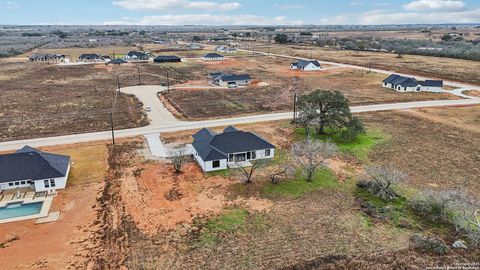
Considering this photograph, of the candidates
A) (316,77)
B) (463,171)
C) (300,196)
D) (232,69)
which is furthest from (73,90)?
(463,171)

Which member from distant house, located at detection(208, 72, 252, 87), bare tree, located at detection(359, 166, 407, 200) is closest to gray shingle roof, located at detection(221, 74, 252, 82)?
distant house, located at detection(208, 72, 252, 87)

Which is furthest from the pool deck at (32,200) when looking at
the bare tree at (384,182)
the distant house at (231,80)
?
the distant house at (231,80)

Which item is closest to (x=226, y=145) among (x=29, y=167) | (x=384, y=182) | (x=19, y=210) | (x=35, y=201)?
(x=384, y=182)

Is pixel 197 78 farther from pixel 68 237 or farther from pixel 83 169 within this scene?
pixel 68 237

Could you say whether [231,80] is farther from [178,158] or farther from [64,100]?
[178,158]

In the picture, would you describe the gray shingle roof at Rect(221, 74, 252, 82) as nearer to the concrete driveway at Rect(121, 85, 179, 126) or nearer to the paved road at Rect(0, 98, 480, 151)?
the concrete driveway at Rect(121, 85, 179, 126)
